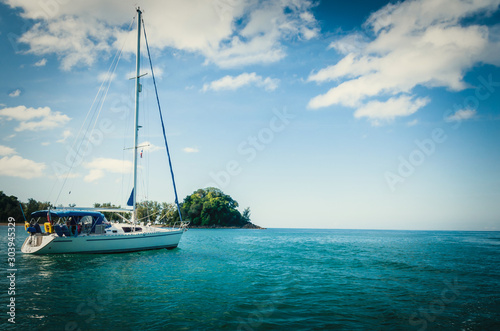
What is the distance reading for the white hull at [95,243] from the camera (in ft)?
70.7

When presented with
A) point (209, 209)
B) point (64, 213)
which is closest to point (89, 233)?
point (64, 213)

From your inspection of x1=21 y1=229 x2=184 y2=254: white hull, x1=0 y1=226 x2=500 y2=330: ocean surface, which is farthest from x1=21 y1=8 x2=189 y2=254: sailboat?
x1=0 y1=226 x2=500 y2=330: ocean surface

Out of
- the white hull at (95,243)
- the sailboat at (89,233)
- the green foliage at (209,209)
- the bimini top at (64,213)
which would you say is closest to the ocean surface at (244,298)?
the white hull at (95,243)

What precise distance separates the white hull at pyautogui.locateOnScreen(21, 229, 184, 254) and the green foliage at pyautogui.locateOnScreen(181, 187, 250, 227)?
100570 millimetres

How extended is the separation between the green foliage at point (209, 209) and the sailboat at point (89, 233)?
100 meters

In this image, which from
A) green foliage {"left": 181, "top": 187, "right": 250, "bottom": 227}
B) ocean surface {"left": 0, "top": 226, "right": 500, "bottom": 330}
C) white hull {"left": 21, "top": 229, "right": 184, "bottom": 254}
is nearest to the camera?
ocean surface {"left": 0, "top": 226, "right": 500, "bottom": 330}

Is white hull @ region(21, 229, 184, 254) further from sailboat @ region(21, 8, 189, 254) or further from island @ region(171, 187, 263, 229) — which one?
island @ region(171, 187, 263, 229)

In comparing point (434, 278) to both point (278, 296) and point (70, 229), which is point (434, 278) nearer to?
point (278, 296)

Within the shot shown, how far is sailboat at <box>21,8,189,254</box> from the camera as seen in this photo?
2177 centimetres

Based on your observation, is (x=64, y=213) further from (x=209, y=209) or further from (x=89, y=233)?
(x=209, y=209)

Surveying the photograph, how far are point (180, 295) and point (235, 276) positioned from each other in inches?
200

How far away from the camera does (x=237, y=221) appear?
476 feet

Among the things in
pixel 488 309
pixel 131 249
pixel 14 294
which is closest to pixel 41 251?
pixel 131 249

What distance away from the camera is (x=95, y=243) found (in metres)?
22.9
